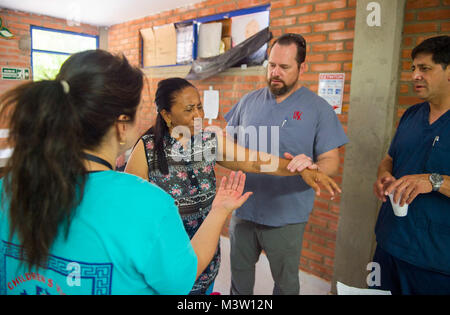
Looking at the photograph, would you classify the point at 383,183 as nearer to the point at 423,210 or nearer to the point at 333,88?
the point at 423,210

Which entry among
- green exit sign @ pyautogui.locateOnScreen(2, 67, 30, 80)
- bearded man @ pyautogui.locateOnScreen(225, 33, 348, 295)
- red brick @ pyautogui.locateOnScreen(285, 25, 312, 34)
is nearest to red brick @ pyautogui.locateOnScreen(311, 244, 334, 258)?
bearded man @ pyautogui.locateOnScreen(225, 33, 348, 295)

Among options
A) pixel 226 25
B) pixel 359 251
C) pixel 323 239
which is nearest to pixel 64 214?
pixel 359 251

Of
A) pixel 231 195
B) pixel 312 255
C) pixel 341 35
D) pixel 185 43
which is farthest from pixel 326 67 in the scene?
pixel 185 43

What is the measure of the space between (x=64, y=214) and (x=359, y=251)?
2180 mm

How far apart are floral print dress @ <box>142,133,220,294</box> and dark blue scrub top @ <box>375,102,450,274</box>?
904 mm

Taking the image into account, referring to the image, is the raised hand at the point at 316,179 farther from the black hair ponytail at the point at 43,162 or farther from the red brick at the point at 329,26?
the red brick at the point at 329,26

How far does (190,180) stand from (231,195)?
34 centimetres

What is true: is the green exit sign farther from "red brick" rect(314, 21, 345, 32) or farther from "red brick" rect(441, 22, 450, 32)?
"red brick" rect(441, 22, 450, 32)

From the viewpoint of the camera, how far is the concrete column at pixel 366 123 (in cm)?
206

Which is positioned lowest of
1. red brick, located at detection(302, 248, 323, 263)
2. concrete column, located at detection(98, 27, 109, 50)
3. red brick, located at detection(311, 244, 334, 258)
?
red brick, located at detection(302, 248, 323, 263)

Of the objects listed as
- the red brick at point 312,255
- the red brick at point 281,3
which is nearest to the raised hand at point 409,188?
the red brick at point 312,255

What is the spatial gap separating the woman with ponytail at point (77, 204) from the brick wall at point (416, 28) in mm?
2017

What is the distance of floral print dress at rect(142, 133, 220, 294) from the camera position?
4.64ft

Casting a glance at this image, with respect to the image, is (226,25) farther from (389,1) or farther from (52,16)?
(52,16)
